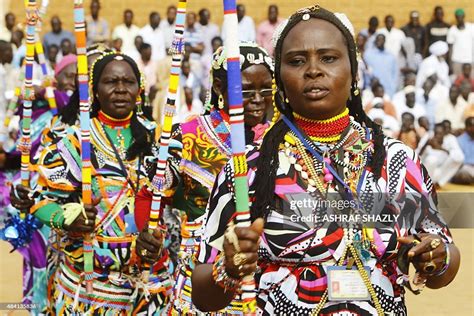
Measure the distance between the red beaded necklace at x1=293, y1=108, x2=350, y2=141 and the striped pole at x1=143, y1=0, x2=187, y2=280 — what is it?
1155 millimetres

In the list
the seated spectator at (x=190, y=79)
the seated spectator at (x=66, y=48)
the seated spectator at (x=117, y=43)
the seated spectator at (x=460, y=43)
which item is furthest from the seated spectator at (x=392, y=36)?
the seated spectator at (x=66, y=48)

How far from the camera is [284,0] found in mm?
21812

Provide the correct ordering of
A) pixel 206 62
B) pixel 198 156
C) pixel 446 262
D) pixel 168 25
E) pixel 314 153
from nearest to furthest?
1. pixel 446 262
2. pixel 314 153
3. pixel 198 156
4. pixel 206 62
5. pixel 168 25

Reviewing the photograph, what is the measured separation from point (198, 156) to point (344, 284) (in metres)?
2.26

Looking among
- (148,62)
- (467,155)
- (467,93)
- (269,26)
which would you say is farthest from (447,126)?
(148,62)

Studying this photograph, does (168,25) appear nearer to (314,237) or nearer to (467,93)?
(467,93)

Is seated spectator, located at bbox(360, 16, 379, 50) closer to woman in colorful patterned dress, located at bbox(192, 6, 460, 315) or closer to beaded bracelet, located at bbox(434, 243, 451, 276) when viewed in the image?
woman in colorful patterned dress, located at bbox(192, 6, 460, 315)

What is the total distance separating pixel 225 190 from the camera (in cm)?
361

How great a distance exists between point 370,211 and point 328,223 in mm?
147

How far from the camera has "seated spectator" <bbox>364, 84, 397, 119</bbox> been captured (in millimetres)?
18047

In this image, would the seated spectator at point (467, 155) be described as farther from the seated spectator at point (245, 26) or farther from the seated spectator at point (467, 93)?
the seated spectator at point (245, 26)

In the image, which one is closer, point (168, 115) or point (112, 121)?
point (168, 115)

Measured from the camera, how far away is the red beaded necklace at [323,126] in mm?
3705

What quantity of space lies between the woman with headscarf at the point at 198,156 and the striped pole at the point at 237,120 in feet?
7.59
